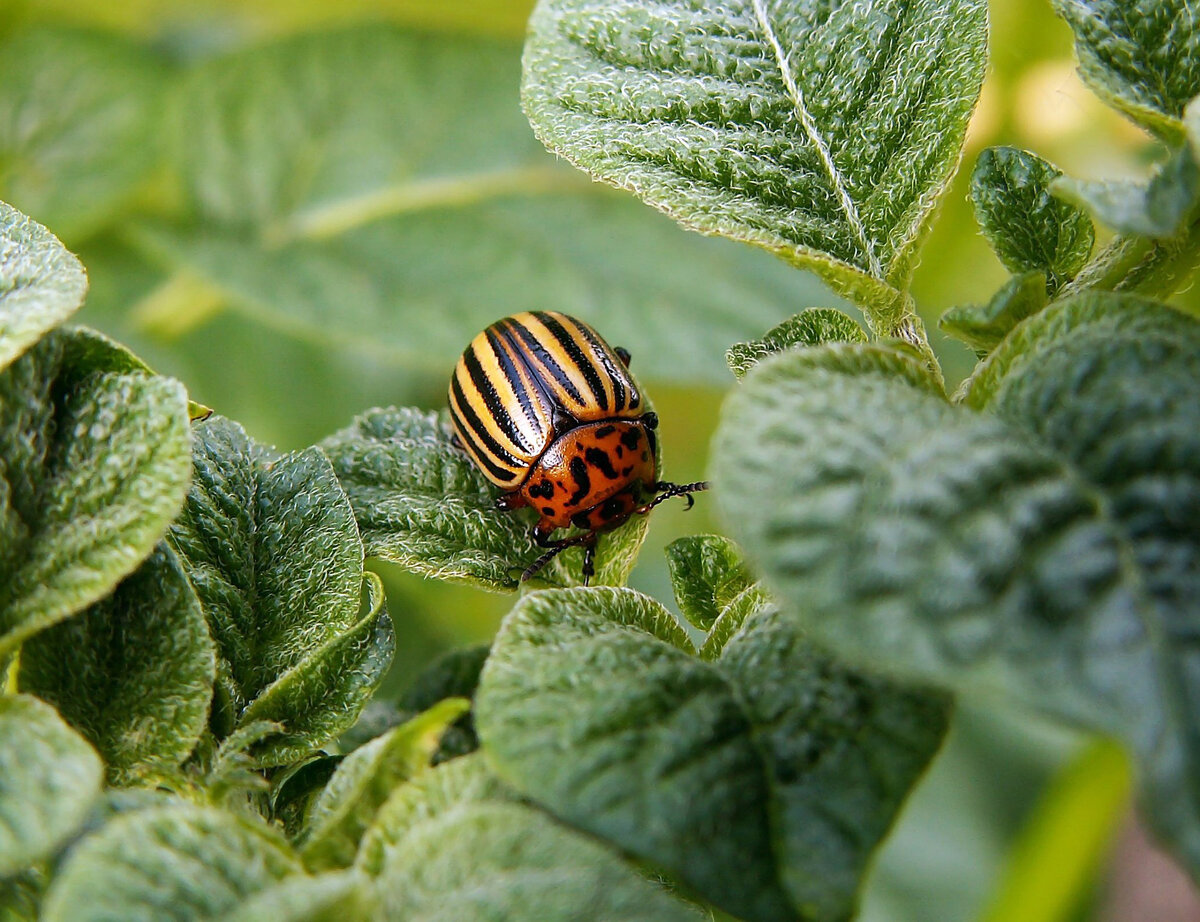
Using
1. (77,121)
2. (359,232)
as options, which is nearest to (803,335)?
(359,232)

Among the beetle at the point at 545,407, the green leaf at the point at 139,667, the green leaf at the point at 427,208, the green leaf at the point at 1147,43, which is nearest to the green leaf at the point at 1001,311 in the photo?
the green leaf at the point at 1147,43

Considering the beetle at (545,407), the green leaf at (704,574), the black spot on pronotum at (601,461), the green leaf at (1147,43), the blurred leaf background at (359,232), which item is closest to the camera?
the green leaf at (1147,43)

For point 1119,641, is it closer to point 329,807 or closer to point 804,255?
point 804,255

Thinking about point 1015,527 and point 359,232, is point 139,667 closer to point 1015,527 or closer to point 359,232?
point 1015,527

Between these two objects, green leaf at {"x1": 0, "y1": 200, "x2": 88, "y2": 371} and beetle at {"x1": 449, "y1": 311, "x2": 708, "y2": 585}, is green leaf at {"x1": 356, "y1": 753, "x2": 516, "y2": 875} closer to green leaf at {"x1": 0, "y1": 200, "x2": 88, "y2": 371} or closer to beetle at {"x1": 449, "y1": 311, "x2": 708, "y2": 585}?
green leaf at {"x1": 0, "y1": 200, "x2": 88, "y2": 371}

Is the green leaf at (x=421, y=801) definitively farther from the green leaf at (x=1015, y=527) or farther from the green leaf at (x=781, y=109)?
the green leaf at (x=781, y=109)

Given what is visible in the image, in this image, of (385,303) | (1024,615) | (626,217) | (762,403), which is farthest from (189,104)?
(1024,615)

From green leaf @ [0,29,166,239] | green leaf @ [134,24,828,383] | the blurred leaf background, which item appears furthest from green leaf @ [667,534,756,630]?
green leaf @ [0,29,166,239]
